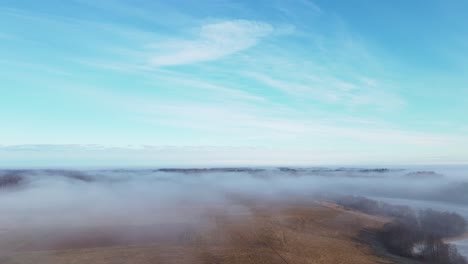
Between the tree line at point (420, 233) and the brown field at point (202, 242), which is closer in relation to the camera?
the brown field at point (202, 242)

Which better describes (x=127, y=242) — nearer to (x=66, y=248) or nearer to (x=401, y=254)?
(x=66, y=248)

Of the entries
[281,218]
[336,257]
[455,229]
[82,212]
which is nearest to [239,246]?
[336,257]

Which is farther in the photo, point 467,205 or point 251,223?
point 467,205

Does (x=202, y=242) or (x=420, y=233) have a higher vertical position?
(x=420, y=233)

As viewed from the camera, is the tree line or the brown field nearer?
the brown field

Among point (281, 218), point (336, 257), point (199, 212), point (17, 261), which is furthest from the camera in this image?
point (199, 212)

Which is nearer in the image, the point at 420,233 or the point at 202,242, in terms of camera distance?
the point at 202,242

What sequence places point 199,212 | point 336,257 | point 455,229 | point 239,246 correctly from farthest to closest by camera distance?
point 199,212 < point 455,229 < point 239,246 < point 336,257
